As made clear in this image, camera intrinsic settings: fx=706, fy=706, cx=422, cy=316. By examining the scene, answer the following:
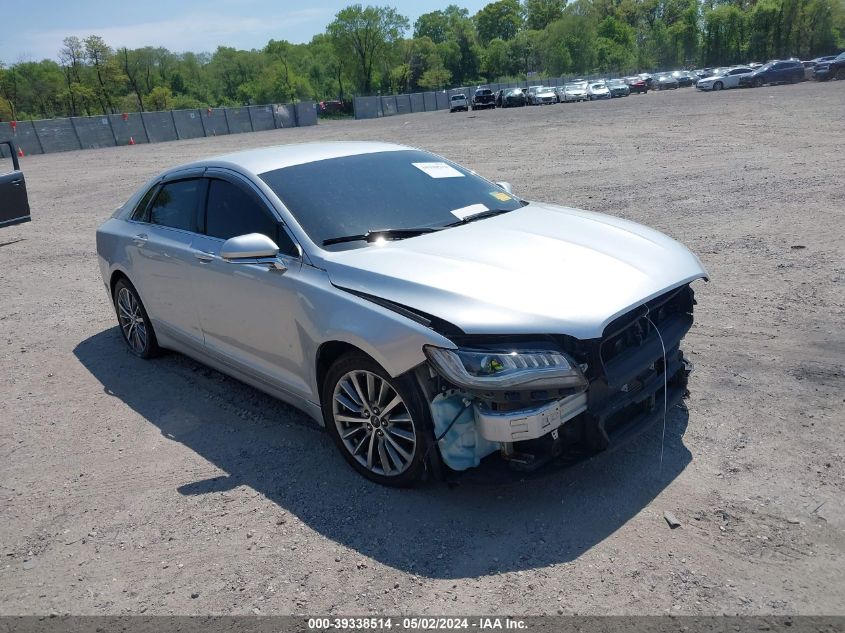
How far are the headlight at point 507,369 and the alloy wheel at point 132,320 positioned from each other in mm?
3703

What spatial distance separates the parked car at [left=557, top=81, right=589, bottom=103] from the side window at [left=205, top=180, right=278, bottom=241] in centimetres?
5521

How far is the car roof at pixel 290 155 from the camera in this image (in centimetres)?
472

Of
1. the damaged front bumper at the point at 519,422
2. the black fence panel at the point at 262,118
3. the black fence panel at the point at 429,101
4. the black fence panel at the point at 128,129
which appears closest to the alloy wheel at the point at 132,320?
the damaged front bumper at the point at 519,422

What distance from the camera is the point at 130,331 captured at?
20.6 ft

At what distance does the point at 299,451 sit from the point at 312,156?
2.01 metres

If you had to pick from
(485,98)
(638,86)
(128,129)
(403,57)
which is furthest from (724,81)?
(403,57)

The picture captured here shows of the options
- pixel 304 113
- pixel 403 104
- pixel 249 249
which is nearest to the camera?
pixel 249 249

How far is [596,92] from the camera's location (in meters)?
56.6

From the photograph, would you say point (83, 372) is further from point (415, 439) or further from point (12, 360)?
point (415, 439)

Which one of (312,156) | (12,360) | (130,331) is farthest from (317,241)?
(12,360)

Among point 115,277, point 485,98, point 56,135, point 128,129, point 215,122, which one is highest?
point 115,277

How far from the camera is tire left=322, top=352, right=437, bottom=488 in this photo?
138 inches

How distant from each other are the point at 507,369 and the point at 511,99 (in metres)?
56.2

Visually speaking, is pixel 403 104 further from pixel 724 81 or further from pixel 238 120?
pixel 724 81
